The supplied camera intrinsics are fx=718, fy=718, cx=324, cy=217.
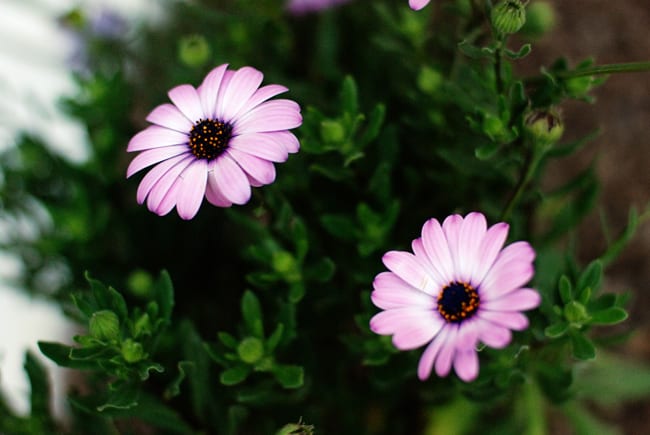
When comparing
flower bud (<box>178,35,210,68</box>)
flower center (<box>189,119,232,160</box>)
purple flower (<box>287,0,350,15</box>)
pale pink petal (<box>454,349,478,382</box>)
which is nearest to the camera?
pale pink petal (<box>454,349,478,382</box>)

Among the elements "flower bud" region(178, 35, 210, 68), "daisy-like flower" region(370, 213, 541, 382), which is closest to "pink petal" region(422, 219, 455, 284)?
"daisy-like flower" region(370, 213, 541, 382)

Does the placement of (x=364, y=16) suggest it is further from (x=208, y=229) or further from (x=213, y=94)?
(x=213, y=94)

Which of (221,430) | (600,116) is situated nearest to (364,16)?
(600,116)

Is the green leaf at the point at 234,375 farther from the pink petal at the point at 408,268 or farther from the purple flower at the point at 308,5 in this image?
the purple flower at the point at 308,5

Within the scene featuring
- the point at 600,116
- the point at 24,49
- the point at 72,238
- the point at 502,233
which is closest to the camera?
the point at 502,233

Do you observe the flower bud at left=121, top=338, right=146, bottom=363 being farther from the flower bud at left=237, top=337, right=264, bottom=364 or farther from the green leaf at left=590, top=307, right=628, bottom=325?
the green leaf at left=590, top=307, right=628, bottom=325

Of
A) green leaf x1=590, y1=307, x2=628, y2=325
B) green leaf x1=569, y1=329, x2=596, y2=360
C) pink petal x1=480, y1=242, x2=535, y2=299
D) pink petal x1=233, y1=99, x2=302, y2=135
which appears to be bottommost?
pink petal x1=480, y1=242, x2=535, y2=299
